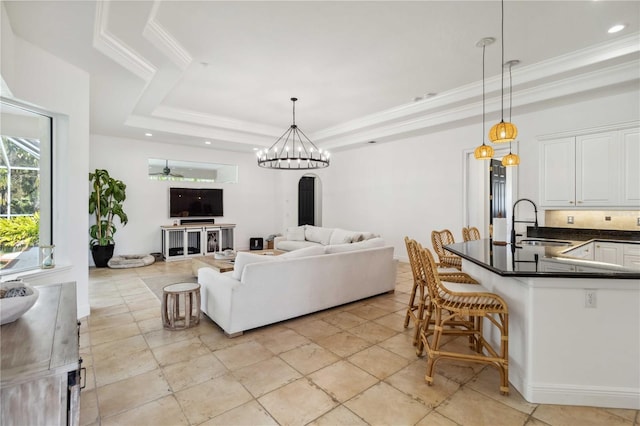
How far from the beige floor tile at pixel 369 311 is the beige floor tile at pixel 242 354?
4.44 ft

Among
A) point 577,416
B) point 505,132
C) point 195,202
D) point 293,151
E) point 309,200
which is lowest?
point 577,416

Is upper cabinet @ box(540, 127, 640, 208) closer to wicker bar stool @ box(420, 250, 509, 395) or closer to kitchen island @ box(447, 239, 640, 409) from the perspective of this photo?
kitchen island @ box(447, 239, 640, 409)

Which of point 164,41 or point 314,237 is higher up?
point 164,41

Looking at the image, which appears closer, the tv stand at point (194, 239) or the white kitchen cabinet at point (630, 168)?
the white kitchen cabinet at point (630, 168)

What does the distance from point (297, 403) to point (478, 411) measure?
3.92 feet

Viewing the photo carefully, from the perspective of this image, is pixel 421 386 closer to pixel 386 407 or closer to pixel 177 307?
pixel 386 407

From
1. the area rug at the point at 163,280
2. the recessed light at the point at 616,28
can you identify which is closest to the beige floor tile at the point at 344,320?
the area rug at the point at 163,280

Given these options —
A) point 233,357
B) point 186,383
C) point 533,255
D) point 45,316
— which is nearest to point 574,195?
point 533,255

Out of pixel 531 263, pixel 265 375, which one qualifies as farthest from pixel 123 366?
pixel 531 263

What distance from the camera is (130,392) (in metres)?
2.21

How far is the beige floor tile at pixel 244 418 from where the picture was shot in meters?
1.90

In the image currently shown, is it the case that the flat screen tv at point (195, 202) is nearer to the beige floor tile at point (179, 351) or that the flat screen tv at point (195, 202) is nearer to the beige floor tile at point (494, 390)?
the beige floor tile at point (179, 351)

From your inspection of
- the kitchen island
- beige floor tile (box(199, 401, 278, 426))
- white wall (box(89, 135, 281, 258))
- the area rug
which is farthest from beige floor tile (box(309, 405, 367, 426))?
white wall (box(89, 135, 281, 258))

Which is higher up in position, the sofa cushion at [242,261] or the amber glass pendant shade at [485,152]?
the amber glass pendant shade at [485,152]
